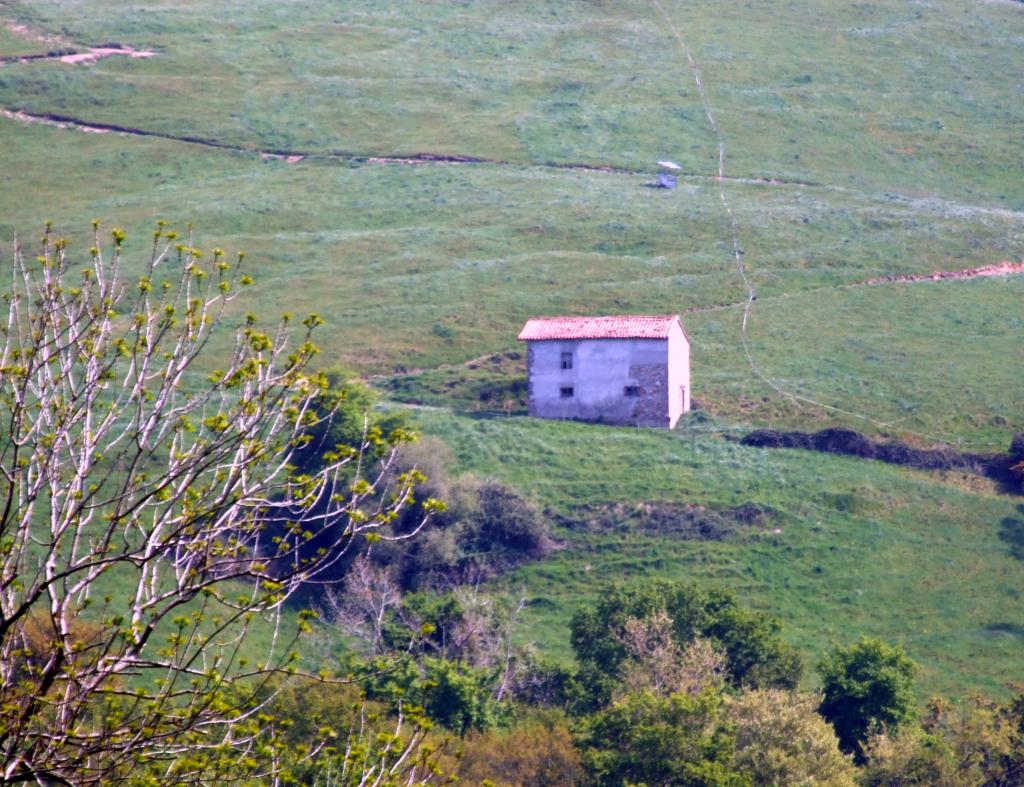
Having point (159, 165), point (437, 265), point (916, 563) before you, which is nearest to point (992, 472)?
point (916, 563)

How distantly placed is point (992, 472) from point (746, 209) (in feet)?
129

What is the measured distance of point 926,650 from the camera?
50375 mm

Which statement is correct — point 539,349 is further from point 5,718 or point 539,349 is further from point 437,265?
point 5,718

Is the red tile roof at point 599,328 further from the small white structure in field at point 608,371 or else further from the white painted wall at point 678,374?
the white painted wall at point 678,374

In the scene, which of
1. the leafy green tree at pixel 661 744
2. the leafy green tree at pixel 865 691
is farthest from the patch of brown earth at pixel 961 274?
the leafy green tree at pixel 661 744

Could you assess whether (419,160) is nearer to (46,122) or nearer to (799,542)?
(46,122)

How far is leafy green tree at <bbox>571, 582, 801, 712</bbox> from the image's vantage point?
4588 centimetres

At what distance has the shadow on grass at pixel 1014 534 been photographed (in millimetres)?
56062

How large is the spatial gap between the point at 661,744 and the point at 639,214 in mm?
64566

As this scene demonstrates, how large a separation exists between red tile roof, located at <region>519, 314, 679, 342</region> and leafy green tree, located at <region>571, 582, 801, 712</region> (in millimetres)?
19229

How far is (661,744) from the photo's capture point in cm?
3625

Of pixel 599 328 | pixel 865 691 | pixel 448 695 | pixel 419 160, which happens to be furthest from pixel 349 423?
pixel 419 160

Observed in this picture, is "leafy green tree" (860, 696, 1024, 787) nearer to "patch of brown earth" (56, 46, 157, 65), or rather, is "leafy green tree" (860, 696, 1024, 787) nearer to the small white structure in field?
the small white structure in field

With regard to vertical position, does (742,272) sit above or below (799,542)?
above
